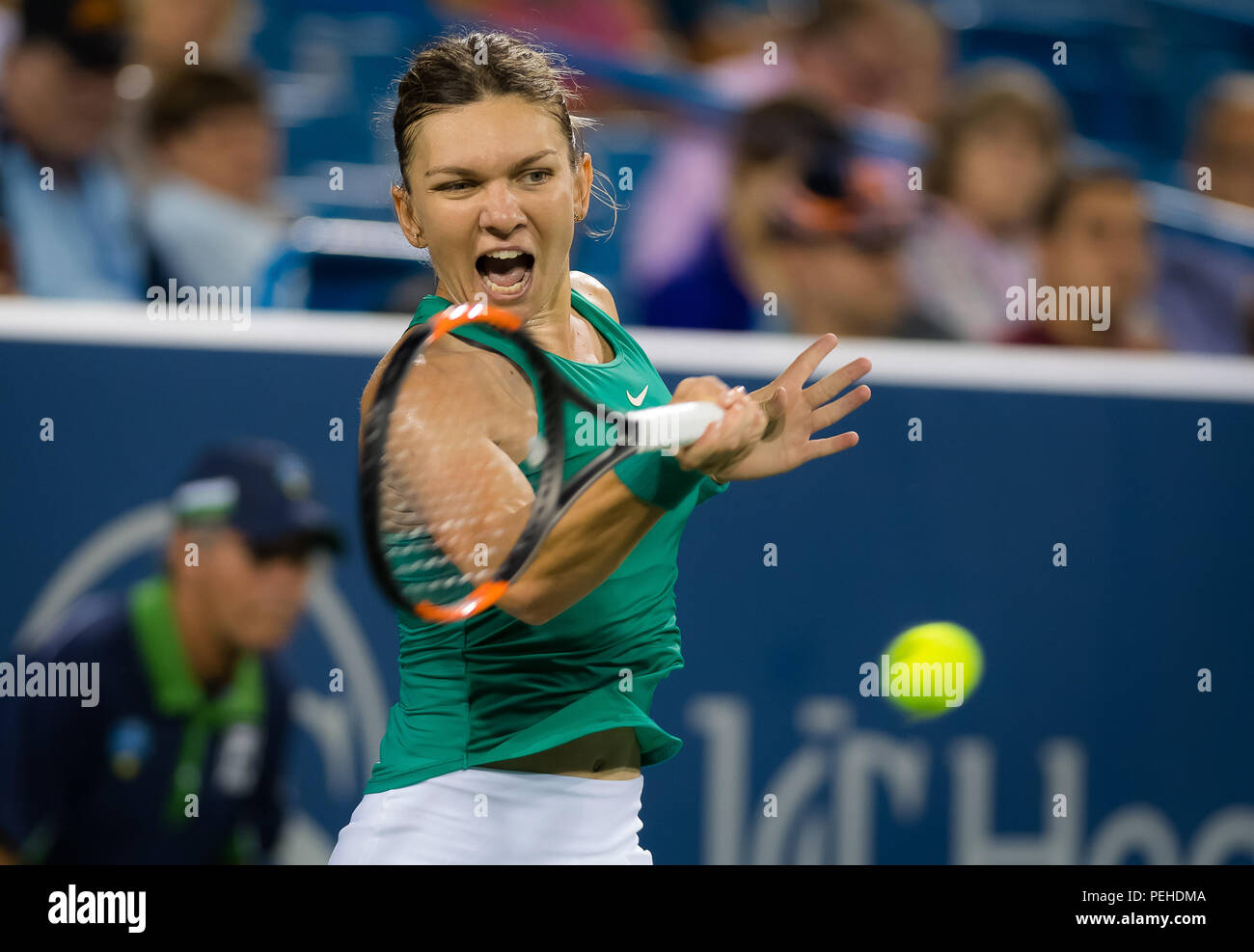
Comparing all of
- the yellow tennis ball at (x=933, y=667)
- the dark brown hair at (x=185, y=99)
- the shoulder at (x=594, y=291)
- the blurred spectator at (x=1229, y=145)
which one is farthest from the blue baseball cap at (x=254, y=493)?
the blurred spectator at (x=1229, y=145)

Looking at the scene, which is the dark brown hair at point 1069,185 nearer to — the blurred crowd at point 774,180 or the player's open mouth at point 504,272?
the blurred crowd at point 774,180

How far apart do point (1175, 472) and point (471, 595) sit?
288 cm

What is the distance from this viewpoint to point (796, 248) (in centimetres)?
445

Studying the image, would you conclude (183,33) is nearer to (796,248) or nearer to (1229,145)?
(796,248)

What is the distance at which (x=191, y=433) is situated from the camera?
3.85 m

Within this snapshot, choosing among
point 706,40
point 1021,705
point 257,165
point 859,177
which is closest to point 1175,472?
point 1021,705

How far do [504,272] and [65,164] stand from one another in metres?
2.13

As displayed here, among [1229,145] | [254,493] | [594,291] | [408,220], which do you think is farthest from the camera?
[1229,145]

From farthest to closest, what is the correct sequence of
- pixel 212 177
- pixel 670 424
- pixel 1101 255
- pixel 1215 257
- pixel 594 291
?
pixel 1215 257 → pixel 1101 255 → pixel 212 177 → pixel 594 291 → pixel 670 424

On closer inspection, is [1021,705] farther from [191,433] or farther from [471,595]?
[471,595]

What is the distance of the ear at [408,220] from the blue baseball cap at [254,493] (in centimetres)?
159

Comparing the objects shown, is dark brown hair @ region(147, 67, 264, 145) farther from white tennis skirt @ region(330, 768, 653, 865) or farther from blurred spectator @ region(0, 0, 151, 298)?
white tennis skirt @ region(330, 768, 653, 865)

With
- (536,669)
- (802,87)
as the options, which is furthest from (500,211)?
(802,87)

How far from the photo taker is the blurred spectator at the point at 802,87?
445 cm
